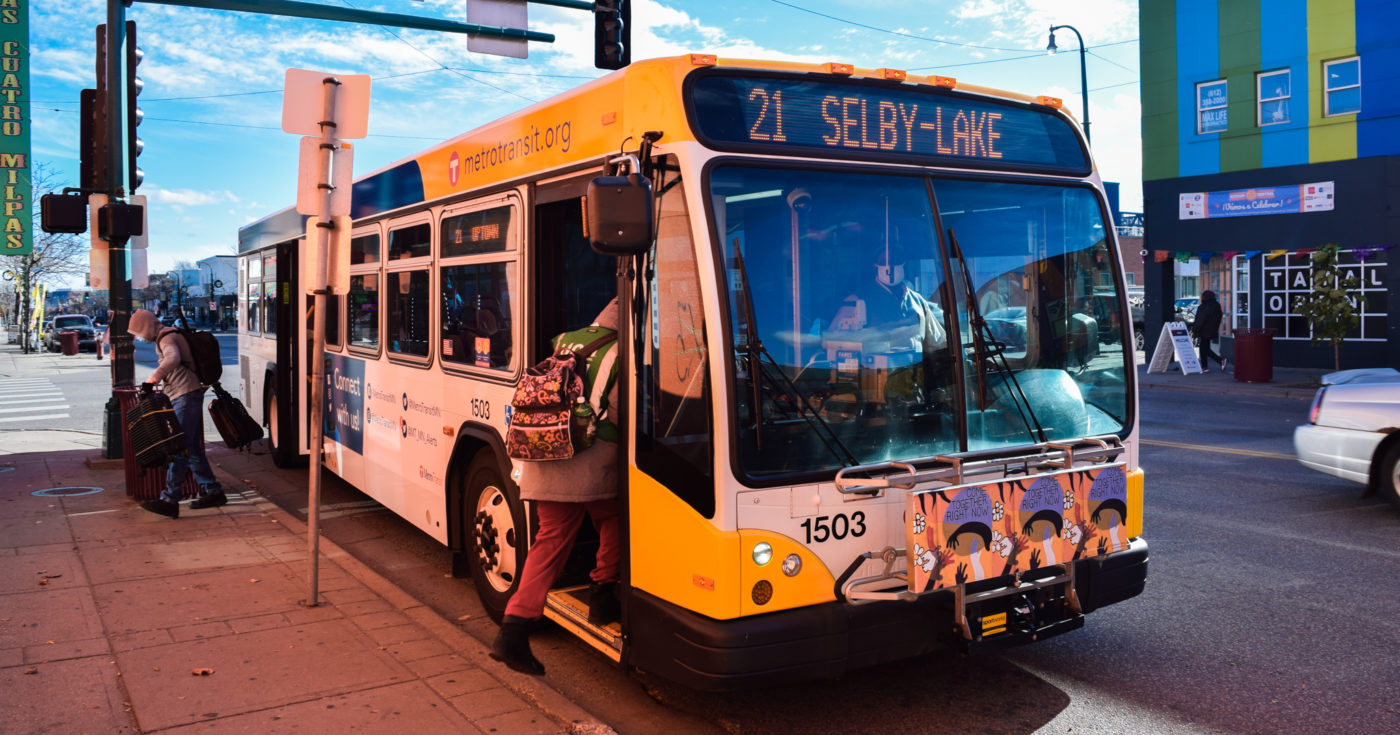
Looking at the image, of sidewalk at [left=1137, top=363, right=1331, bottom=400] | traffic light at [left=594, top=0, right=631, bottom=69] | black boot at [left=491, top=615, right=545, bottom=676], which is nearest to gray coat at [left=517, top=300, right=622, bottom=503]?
black boot at [left=491, top=615, right=545, bottom=676]

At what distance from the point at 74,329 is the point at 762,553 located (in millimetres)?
52707

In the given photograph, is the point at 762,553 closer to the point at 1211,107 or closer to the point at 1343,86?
the point at 1343,86

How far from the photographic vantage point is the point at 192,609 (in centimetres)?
610

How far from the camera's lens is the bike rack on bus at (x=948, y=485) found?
4211 millimetres

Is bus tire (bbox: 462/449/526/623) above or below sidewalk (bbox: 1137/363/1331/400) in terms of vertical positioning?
below

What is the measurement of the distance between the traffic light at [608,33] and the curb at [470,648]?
6.88 m

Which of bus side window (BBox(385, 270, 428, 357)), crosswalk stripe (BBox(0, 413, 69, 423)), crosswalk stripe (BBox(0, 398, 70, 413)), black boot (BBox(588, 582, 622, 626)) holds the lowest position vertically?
black boot (BBox(588, 582, 622, 626))

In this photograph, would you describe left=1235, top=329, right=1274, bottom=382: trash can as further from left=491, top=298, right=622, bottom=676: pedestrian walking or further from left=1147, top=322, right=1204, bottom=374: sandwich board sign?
left=491, top=298, right=622, bottom=676: pedestrian walking

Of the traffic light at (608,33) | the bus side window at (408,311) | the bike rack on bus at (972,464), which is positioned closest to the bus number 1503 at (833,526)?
the bike rack on bus at (972,464)

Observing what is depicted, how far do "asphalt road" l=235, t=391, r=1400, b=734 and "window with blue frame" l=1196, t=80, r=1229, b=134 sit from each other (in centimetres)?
2073

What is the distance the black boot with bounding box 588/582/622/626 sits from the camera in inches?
193

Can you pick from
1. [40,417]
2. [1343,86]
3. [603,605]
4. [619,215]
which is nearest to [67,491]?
[603,605]

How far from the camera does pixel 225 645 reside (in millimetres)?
5445

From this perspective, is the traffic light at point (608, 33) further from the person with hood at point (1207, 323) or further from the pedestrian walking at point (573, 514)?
the person with hood at point (1207, 323)
